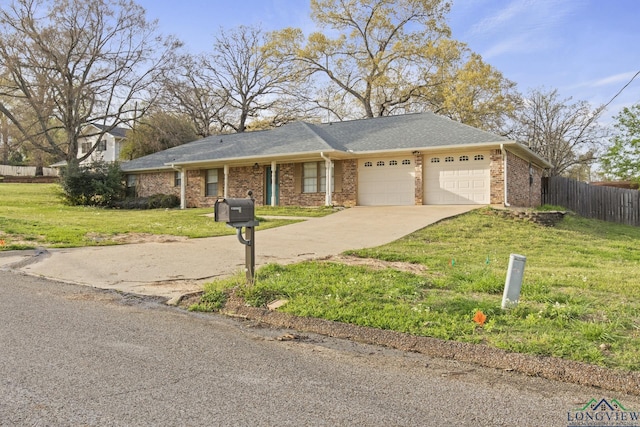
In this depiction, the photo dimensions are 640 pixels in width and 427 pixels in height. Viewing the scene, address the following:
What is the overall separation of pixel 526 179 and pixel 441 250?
1235 cm

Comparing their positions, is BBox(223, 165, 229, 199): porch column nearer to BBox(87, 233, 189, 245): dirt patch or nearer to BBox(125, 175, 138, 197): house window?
BBox(125, 175, 138, 197): house window

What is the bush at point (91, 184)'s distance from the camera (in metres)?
25.2

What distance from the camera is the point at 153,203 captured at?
81.0 ft

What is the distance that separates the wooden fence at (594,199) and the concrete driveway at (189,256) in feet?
36.0

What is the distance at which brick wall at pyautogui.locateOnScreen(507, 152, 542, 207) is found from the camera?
713 inches

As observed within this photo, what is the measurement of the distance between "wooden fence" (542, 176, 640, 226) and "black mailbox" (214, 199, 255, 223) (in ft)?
70.2

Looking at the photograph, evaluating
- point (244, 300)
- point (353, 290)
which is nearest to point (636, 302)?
point (353, 290)

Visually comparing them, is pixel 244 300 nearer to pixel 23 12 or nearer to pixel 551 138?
pixel 23 12

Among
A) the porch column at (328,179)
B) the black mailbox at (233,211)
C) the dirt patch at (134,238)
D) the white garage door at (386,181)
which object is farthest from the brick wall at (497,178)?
the black mailbox at (233,211)

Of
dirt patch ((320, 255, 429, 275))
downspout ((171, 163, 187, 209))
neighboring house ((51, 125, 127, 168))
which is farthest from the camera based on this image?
neighboring house ((51, 125, 127, 168))

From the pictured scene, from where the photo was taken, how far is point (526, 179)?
67.1 feet

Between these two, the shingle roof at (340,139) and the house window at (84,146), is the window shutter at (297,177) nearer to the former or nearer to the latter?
the shingle roof at (340,139)

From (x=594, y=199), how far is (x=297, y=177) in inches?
567

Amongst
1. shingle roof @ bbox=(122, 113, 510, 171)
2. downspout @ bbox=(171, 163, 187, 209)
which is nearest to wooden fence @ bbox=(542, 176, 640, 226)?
shingle roof @ bbox=(122, 113, 510, 171)
